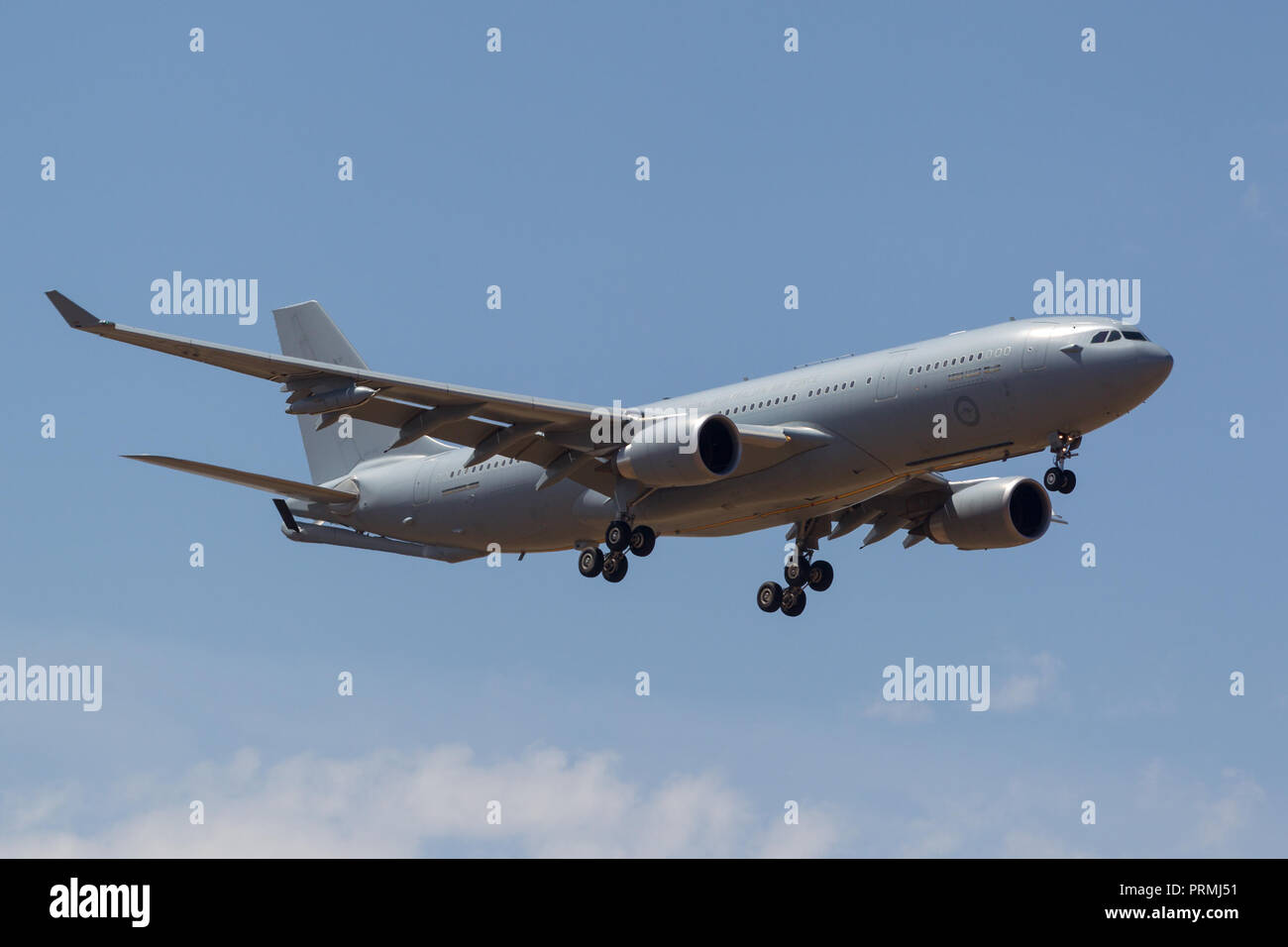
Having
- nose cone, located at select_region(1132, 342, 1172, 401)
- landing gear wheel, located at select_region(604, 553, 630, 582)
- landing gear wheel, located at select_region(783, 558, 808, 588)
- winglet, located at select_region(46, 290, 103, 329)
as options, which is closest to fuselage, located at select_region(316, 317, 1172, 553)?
nose cone, located at select_region(1132, 342, 1172, 401)

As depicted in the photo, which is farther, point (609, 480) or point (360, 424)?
point (360, 424)

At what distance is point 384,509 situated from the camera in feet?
176

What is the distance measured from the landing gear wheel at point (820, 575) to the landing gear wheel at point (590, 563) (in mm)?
6781

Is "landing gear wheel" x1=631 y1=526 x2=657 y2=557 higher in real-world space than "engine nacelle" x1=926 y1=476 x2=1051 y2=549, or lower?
lower

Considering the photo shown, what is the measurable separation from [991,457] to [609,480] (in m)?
10.2

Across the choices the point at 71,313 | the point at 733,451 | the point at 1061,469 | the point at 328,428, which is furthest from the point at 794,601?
the point at 71,313

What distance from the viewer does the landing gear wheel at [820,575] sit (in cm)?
5203

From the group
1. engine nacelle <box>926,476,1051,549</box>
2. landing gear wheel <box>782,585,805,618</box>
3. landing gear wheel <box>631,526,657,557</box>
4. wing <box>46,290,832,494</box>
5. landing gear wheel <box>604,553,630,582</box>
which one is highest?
wing <box>46,290,832,494</box>

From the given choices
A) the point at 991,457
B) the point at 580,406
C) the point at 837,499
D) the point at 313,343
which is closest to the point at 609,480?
the point at 580,406

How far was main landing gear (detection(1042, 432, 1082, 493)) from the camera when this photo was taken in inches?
1687

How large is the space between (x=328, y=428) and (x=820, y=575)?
16.9 meters

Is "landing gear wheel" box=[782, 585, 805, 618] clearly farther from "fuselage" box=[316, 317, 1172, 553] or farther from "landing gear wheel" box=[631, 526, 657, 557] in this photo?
"landing gear wheel" box=[631, 526, 657, 557]

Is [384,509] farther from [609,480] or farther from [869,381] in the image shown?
[869,381]

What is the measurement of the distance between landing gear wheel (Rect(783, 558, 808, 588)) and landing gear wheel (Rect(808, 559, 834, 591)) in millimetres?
141
